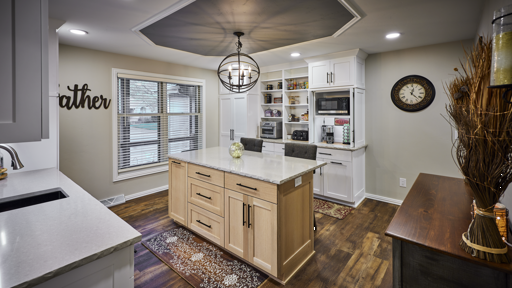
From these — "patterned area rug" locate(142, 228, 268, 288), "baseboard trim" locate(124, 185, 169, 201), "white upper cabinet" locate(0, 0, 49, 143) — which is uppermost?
"white upper cabinet" locate(0, 0, 49, 143)

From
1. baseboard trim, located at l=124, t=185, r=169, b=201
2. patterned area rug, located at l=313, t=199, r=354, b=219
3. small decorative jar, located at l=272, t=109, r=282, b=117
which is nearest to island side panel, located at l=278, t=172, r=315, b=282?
patterned area rug, located at l=313, t=199, r=354, b=219

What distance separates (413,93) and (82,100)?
4723mm

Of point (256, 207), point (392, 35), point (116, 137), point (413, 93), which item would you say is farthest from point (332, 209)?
point (116, 137)

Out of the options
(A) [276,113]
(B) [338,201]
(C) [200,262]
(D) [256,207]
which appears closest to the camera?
(D) [256,207]

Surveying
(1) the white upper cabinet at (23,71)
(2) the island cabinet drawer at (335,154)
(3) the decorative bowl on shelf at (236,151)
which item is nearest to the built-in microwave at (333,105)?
(2) the island cabinet drawer at (335,154)

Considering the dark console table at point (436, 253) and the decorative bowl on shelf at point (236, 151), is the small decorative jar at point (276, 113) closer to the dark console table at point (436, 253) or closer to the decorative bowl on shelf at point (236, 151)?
the decorative bowl on shelf at point (236, 151)

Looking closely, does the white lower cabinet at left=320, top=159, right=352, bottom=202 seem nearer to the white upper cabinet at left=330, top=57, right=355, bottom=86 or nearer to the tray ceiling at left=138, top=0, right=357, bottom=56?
the white upper cabinet at left=330, top=57, right=355, bottom=86

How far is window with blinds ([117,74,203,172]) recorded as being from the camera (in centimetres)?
396

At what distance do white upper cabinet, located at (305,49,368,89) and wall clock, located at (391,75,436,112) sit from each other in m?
0.50

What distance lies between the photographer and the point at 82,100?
3449mm

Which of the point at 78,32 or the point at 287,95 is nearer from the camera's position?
the point at 78,32

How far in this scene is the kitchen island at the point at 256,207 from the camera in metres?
1.99

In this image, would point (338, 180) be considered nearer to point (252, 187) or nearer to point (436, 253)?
point (252, 187)

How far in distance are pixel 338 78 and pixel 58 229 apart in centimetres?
365
